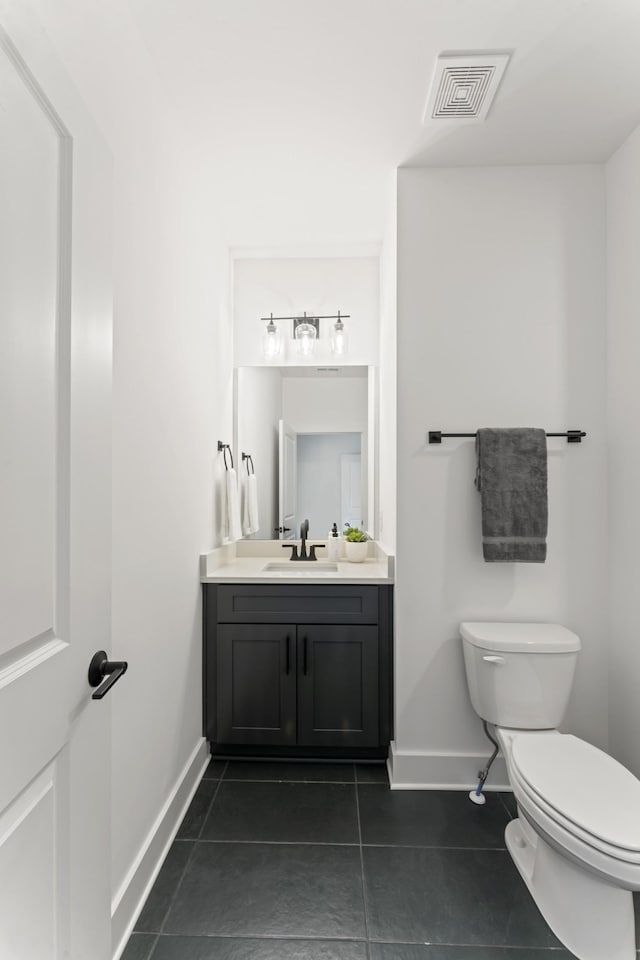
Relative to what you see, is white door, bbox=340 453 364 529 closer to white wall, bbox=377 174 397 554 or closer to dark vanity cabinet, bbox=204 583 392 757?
white wall, bbox=377 174 397 554

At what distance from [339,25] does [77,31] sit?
2.42ft

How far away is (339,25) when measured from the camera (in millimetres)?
1542

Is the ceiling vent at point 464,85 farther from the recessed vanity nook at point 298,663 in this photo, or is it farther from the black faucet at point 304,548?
the black faucet at point 304,548

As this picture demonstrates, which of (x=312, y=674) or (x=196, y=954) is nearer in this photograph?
(x=196, y=954)

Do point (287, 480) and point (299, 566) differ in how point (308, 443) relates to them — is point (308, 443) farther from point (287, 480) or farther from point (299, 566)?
point (299, 566)

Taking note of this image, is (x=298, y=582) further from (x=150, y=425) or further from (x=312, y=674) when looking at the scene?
(x=150, y=425)

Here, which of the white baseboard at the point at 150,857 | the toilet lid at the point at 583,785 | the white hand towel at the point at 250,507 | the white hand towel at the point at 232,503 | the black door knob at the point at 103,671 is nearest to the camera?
the black door knob at the point at 103,671

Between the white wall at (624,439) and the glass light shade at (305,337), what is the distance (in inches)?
57.8

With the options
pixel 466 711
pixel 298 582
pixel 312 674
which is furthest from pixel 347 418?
pixel 466 711

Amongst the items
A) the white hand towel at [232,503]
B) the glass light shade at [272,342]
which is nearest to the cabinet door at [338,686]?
the white hand towel at [232,503]

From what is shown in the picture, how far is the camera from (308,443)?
3066 millimetres

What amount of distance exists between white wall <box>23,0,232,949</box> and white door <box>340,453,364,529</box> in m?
0.90

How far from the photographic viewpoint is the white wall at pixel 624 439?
6.61 ft

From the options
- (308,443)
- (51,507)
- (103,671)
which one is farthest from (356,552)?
(51,507)
